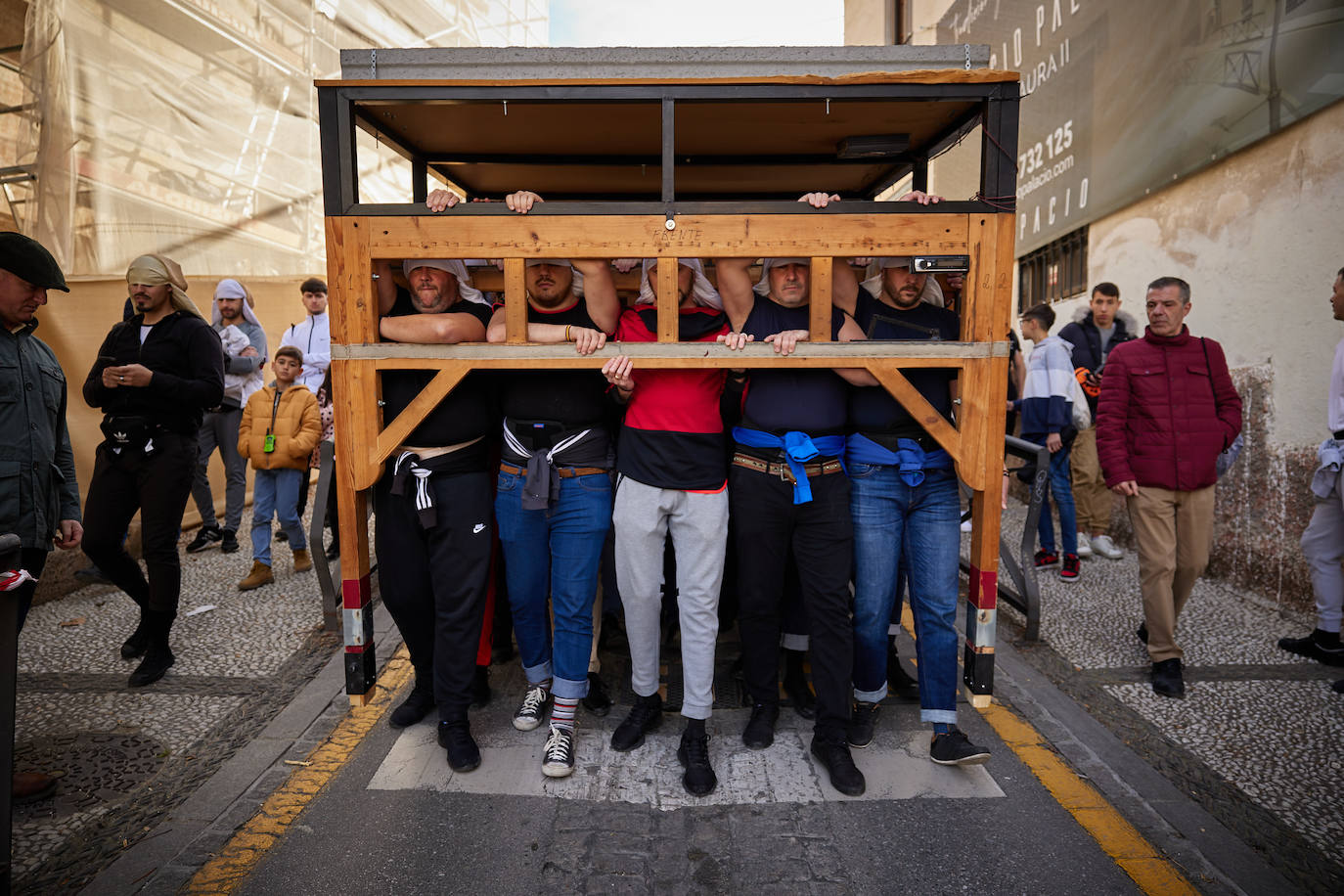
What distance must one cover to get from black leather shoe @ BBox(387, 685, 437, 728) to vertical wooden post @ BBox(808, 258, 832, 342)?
7.84ft

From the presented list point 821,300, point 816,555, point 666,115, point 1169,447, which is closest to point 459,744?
point 816,555

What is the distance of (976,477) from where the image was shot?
2.92 meters

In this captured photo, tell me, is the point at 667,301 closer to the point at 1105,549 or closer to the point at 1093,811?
the point at 1093,811

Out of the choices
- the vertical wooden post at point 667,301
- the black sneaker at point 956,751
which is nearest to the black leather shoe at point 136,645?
the vertical wooden post at point 667,301

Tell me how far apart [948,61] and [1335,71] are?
3138mm

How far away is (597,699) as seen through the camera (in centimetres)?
351

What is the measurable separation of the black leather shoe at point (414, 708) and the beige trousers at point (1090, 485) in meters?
5.13

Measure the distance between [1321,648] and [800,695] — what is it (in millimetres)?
2932

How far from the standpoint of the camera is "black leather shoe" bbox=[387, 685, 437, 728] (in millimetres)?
3363

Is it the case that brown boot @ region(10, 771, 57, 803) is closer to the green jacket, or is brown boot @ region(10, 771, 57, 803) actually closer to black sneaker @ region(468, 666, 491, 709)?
the green jacket

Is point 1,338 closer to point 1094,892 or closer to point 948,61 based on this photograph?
point 948,61

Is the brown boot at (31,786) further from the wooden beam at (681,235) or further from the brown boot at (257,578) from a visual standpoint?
the wooden beam at (681,235)

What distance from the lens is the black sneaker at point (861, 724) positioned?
10.4 feet

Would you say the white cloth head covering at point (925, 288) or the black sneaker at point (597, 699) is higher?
the white cloth head covering at point (925, 288)
